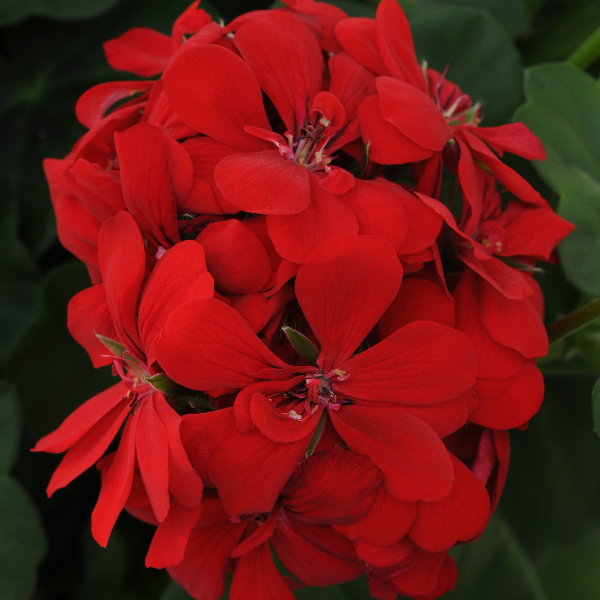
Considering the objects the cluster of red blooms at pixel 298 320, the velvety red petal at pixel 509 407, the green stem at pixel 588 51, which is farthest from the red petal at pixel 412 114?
the green stem at pixel 588 51

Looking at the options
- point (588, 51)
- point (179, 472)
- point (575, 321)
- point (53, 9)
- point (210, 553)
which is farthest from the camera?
point (53, 9)

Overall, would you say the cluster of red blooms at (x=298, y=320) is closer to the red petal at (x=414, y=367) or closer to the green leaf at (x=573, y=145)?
the red petal at (x=414, y=367)

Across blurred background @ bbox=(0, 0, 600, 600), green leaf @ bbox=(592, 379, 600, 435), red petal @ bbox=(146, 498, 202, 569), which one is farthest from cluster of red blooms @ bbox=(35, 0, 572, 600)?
blurred background @ bbox=(0, 0, 600, 600)

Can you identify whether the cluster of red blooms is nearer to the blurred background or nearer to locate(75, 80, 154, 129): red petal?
locate(75, 80, 154, 129): red petal

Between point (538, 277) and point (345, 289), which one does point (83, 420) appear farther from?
point (538, 277)

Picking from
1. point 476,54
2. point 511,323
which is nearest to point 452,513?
point 511,323

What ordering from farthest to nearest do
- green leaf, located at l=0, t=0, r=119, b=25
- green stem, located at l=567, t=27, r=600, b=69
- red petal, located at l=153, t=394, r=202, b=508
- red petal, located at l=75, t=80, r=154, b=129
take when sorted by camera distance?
green leaf, located at l=0, t=0, r=119, b=25 → green stem, located at l=567, t=27, r=600, b=69 → red petal, located at l=75, t=80, r=154, b=129 → red petal, located at l=153, t=394, r=202, b=508

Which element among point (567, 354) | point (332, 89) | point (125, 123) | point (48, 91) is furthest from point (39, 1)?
point (567, 354)
